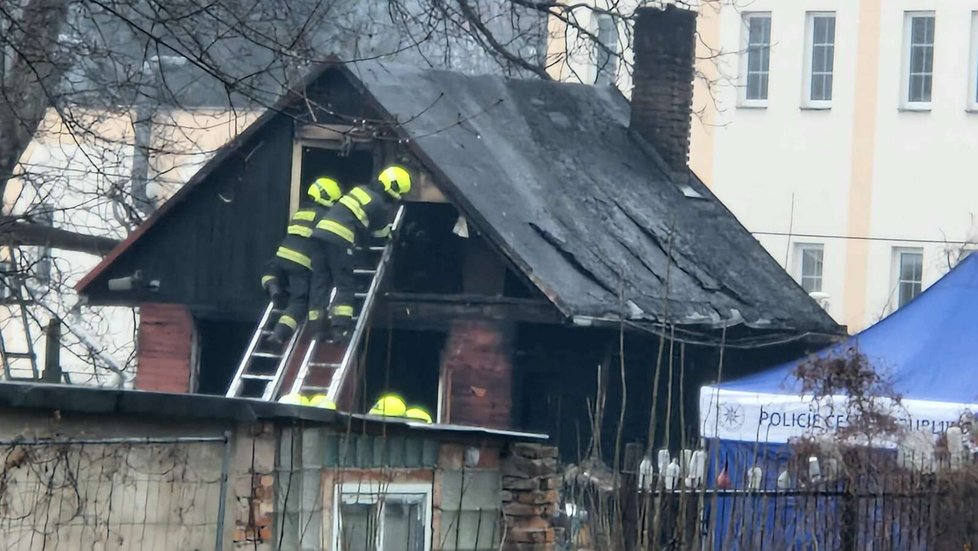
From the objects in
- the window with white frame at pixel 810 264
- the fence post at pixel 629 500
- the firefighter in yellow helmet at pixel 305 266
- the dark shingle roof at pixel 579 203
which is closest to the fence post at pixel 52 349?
the firefighter in yellow helmet at pixel 305 266

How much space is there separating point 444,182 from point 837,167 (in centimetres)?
1776

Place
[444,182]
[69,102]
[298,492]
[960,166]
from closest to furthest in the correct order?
1. [298,492]
2. [69,102]
3. [444,182]
4. [960,166]

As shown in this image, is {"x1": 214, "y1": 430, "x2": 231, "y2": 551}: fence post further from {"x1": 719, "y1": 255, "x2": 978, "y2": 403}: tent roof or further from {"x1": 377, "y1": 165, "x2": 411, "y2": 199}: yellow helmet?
{"x1": 377, "y1": 165, "x2": 411, "y2": 199}: yellow helmet

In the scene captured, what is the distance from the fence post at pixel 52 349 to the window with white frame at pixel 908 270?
788 inches

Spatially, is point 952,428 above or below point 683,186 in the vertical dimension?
below

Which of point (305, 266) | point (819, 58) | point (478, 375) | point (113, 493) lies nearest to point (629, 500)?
point (113, 493)

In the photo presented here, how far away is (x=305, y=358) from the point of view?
54.9 feet

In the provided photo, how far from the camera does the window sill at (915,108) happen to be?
33000 millimetres

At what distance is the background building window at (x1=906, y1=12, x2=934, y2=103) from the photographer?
108ft

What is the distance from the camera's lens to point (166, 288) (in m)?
19.2

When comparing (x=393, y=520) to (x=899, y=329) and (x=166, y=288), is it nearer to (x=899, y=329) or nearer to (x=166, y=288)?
(x=899, y=329)

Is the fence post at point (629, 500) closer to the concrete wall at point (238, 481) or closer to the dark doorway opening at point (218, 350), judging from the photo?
the concrete wall at point (238, 481)

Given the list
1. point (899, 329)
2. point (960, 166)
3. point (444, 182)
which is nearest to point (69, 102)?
point (444, 182)

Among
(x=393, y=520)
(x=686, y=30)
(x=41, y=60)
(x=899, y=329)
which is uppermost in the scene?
(x=686, y=30)
